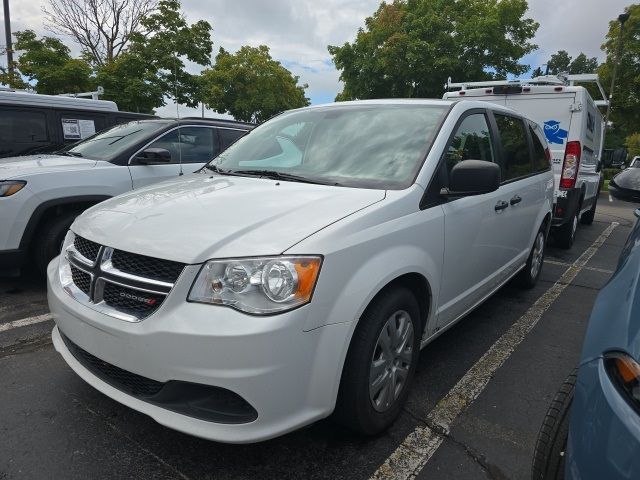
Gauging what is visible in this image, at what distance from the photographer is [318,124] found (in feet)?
10.7

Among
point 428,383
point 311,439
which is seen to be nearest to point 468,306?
point 428,383

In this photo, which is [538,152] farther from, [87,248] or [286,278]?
[87,248]

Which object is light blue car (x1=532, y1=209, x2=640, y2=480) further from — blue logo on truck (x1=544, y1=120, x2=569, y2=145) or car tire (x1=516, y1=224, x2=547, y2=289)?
blue logo on truck (x1=544, y1=120, x2=569, y2=145)

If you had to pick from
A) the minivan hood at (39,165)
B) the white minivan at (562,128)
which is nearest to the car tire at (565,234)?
the white minivan at (562,128)

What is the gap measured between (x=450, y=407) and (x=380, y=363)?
733mm

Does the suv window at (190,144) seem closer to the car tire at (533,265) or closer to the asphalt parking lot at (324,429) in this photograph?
the asphalt parking lot at (324,429)

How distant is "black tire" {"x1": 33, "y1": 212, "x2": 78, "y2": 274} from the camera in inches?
169

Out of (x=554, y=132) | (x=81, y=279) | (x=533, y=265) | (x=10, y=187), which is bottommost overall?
(x=533, y=265)

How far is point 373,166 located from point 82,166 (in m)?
3.20

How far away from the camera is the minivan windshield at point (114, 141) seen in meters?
4.90

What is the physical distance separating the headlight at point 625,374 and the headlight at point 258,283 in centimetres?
102

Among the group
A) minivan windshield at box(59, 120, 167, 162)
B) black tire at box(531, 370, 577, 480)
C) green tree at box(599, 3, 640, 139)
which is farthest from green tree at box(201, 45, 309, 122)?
black tire at box(531, 370, 577, 480)

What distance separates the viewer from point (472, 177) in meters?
2.54

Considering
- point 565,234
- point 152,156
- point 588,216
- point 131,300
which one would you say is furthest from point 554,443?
point 588,216
